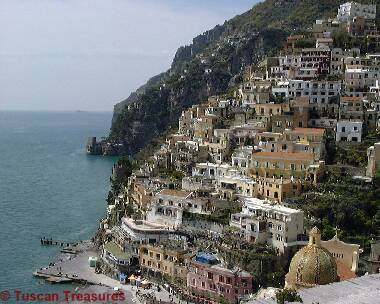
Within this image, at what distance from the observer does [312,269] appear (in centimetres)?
4525

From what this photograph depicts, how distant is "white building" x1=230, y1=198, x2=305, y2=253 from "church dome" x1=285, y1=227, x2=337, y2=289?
8954mm

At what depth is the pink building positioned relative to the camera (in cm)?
5347

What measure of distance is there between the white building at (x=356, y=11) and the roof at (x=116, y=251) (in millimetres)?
55551

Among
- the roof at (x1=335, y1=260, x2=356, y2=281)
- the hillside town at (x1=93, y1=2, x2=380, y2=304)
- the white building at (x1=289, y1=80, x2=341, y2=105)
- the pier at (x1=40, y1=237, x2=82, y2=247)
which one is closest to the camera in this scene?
the roof at (x1=335, y1=260, x2=356, y2=281)

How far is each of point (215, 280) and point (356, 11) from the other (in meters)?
64.4

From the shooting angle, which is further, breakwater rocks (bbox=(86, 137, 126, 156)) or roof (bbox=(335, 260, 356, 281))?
breakwater rocks (bbox=(86, 137, 126, 156))

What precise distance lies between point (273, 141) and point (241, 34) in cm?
8010

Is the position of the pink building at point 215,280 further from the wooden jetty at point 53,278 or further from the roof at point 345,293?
the roof at point 345,293

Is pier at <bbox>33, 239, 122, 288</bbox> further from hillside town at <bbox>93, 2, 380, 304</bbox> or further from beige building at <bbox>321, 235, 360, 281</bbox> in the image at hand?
beige building at <bbox>321, 235, 360, 281</bbox>

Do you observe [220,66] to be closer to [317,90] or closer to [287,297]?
[317,90]

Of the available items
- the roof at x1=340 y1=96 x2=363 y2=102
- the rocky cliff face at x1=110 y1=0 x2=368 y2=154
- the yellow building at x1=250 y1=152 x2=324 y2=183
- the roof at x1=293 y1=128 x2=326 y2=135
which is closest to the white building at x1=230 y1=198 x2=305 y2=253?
the yellow building at x1=250 y1=152 x2=324 y2=183

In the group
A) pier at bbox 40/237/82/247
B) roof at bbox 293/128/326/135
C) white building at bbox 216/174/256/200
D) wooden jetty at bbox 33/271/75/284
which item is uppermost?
roof at bbox 293/128/326/135

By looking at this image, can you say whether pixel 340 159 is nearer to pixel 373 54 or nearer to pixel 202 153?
pixel 202 153

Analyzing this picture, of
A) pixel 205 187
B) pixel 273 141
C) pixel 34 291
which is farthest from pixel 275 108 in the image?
pixel 34 291
